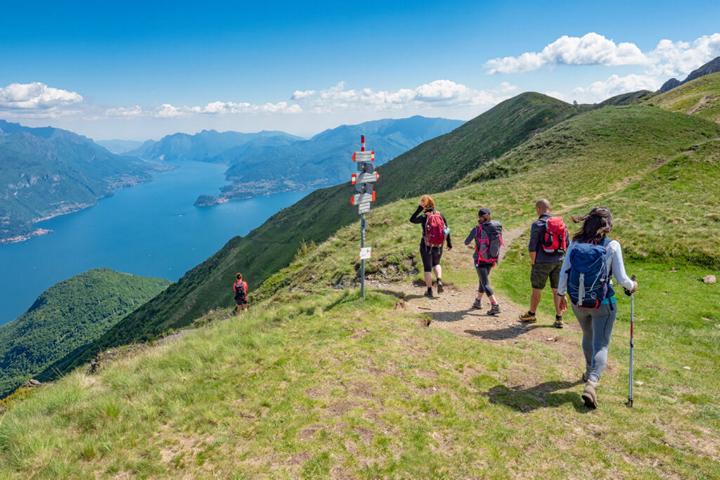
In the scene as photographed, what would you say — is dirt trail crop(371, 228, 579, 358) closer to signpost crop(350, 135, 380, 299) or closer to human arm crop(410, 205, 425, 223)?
human arm crop(410, 205, 425, 223)

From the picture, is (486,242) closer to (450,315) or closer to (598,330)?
(450,315)

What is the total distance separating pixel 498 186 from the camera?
3378 centimetres

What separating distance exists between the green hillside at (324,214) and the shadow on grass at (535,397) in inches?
2206

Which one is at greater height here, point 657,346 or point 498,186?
point 498,186

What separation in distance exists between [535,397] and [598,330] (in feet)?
5.70

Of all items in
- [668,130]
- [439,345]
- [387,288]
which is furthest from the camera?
[668,130]

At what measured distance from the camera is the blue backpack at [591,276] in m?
6.99

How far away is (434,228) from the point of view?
12648 mm

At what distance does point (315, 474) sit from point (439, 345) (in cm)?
480

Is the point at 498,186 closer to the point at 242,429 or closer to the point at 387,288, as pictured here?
the point at 387,288

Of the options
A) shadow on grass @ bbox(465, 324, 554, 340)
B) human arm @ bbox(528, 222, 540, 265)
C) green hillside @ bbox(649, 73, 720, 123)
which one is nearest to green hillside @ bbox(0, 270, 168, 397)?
shadow on grass @ bbox(465, 324, 554, 340)

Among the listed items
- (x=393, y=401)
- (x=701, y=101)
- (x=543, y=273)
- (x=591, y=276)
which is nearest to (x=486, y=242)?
(x=543, y=273)

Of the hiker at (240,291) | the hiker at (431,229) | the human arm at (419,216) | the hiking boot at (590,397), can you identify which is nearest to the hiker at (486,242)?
the hiker at (431,229)

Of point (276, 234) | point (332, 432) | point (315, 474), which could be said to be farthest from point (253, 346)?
point (276, 234)
